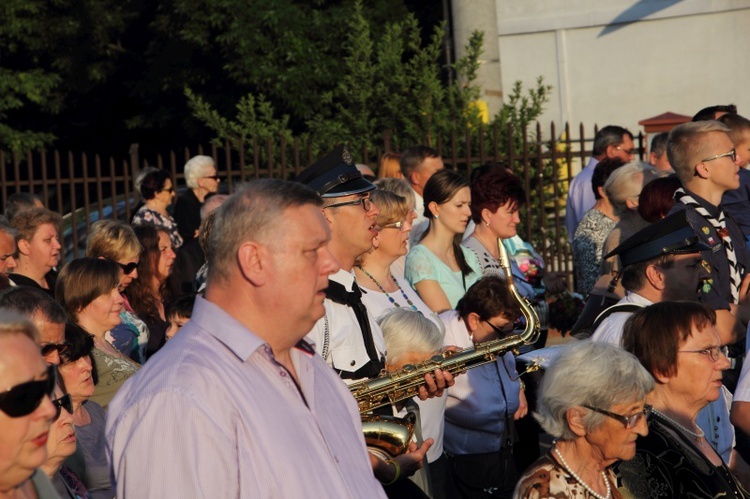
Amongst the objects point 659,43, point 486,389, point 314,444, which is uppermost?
point 659,43

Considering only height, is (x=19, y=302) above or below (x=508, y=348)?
above

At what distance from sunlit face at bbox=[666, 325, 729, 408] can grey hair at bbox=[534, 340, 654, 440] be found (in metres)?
Result: 0.46

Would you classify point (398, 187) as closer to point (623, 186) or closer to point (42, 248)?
point (623, 186)

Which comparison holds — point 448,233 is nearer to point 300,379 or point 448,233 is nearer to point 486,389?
point 486,389

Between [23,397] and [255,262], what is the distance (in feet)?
2.34

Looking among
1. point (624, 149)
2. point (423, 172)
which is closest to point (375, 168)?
point (624, 149)

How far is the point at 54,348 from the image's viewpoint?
4941 millimetres

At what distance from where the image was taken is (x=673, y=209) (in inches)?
266

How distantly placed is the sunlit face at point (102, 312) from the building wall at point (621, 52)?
13951 millimetres

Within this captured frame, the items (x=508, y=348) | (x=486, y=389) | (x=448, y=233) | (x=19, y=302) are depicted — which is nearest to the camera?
(x=19, y=302)

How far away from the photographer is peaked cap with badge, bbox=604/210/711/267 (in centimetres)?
586

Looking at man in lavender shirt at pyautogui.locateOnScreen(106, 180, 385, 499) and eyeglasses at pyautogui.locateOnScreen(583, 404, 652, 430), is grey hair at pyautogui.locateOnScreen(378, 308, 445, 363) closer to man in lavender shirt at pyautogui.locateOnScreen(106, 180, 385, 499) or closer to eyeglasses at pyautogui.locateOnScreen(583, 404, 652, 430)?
eyeglasses at pyautogui.locateOnScreen(583, 404, 652, 430)

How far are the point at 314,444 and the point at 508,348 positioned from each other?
9.41ft

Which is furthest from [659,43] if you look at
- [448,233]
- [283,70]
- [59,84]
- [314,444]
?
[314,444]
